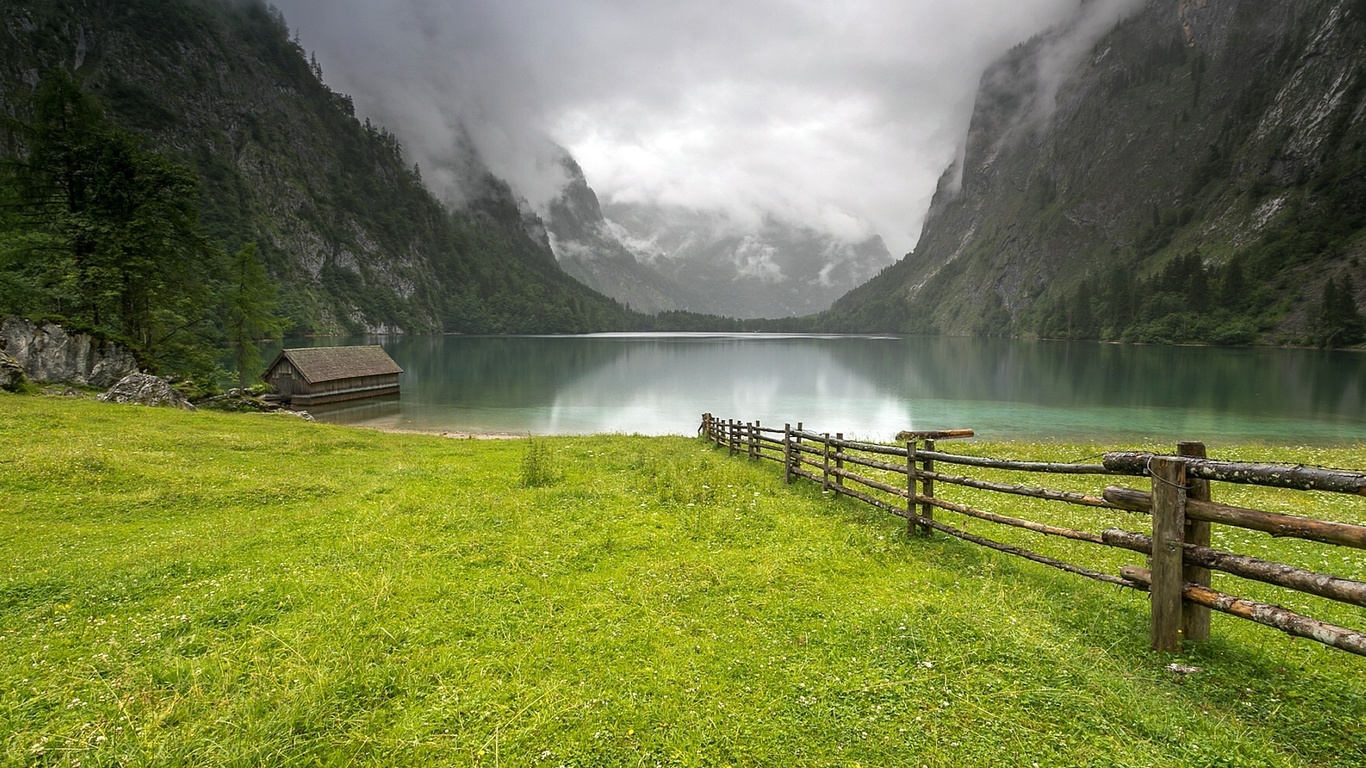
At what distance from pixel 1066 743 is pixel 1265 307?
172 meters

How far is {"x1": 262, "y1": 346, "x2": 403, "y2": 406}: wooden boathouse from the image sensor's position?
156ft

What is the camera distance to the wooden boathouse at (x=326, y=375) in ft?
156

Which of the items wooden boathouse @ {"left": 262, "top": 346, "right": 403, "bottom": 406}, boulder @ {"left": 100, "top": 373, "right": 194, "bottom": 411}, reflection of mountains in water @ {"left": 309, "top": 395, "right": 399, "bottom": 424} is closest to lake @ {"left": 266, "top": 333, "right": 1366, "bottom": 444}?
reflection of mountains in water @ {"left": 309, "top": 395, "right": 399, "bottom": 424}

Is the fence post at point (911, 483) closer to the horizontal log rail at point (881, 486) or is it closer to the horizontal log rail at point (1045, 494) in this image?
the horizontal log rail at point (881, 486)

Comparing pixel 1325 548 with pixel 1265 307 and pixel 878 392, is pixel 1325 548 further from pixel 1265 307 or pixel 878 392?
pixel 1265 307

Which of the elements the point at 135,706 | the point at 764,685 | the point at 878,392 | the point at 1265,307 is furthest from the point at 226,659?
the point at 1265,307

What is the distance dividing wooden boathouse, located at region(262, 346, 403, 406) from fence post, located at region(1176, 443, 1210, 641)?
56.1 m

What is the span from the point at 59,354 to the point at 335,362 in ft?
70.4

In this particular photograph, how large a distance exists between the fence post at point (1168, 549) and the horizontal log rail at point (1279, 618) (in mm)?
175

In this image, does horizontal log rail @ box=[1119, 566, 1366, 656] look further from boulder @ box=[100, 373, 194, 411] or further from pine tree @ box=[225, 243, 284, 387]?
pine tree @ box=[225, 243, 284, 387]

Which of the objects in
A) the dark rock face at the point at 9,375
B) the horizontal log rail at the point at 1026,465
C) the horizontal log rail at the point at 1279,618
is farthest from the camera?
the dark rock face at the point at 9,375

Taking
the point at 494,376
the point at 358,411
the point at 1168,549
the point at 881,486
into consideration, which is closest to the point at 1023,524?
the point at 1168,549

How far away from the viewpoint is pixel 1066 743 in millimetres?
4883

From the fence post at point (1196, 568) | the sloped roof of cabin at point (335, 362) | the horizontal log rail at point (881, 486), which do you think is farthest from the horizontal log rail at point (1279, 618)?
the sloped roof of cabin at point (335, 362)
